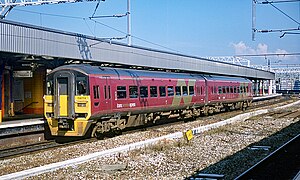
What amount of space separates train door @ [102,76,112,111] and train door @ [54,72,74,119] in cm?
136

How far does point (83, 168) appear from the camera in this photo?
10.8m

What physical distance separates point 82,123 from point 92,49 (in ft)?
31.9

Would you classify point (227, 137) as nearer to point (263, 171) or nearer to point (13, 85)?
point (263, 171)

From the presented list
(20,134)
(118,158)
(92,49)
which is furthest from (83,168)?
(92,49)

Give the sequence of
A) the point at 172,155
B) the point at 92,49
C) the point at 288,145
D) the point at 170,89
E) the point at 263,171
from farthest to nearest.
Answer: the point at 92,49 → the point at 170,89 → the point at 288,145 → the point at 172,155 → the point at 263,171

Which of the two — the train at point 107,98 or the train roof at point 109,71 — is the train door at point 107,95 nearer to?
the train at point 107,98

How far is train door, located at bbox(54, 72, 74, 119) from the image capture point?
51.2 ft

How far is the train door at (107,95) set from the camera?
53.6ft

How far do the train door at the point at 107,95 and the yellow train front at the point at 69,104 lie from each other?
1.05m

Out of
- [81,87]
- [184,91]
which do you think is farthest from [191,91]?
[81,87]

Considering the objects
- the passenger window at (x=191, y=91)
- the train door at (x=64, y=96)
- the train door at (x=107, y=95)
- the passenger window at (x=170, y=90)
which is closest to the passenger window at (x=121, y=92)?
the train door at (x=107, y=95)

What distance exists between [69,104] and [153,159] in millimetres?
5007

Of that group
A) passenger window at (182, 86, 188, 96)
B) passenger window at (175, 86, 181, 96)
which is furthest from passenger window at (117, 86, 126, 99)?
passenger window at (182, 86, 188, 96)

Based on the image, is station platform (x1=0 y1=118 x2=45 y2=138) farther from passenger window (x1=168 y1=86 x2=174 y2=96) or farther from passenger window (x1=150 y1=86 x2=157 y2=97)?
passenger window (x1=168 y1=86 x2=174 y2=96)
